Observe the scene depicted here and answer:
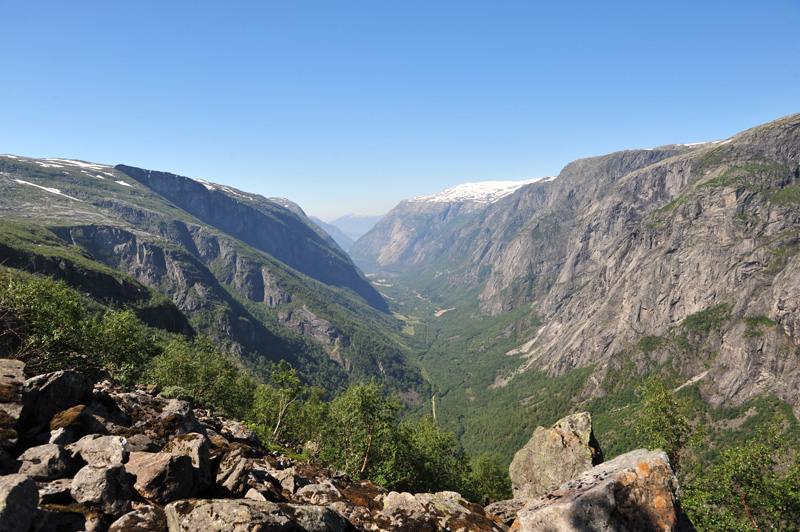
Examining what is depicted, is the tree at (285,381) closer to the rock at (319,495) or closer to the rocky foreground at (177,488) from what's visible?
the rocky foreground at (177,488)

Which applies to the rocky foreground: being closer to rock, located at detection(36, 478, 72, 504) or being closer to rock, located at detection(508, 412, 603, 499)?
rock, located at detection(36, 478, 72, 504)

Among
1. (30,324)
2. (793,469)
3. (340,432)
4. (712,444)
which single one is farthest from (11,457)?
(712,444)

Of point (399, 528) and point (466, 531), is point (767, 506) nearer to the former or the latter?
point (466, 531)

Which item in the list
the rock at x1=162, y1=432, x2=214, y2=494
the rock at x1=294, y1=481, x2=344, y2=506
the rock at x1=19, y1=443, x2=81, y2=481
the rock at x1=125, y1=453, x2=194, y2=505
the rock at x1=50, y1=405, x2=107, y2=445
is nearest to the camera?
the rock at x1=19, y1=443, x2=81, y2=481

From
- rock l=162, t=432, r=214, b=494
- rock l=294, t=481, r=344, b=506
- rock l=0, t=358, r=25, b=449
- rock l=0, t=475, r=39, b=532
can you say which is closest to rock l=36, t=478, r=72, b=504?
rock l=0, t=475, r=39, b=532

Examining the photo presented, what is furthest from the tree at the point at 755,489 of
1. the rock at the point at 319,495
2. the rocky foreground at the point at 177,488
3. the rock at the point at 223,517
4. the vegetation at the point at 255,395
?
the rock at the point at 223,517

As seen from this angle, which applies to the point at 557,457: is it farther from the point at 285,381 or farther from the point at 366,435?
the point at 285,381

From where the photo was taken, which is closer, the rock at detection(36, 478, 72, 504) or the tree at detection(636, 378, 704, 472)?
the rock at detection(36, 478, 72, 504)

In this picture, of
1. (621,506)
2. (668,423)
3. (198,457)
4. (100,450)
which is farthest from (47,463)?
(668,423)
